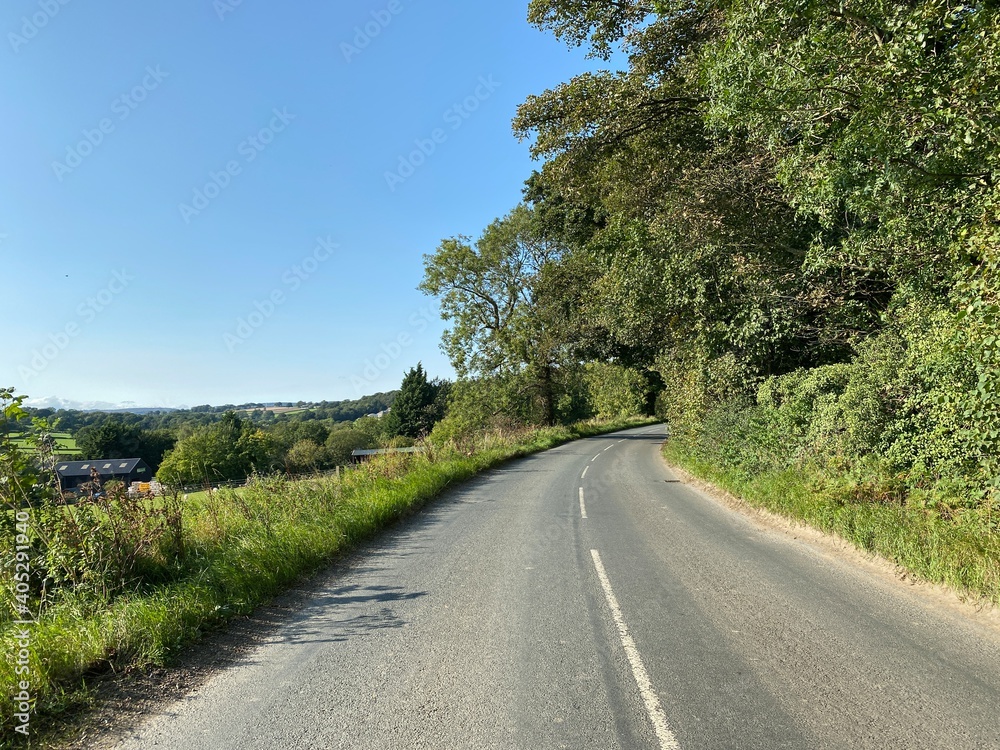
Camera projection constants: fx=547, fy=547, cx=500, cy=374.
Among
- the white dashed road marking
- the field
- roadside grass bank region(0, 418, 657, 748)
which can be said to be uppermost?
the field

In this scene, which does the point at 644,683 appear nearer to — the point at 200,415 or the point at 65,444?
the point at 65,444

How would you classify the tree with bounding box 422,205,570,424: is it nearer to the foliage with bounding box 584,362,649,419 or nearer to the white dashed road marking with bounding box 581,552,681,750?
the foliage with bounding box 584,362,649,419

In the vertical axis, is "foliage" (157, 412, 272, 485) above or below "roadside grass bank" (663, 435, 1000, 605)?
above

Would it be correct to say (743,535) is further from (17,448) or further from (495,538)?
(17,448)

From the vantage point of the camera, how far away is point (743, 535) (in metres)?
8.79

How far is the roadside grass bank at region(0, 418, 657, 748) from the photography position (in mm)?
3982

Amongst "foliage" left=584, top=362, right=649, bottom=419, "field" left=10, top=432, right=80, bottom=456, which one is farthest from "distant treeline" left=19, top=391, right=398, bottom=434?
"foliage" left=584, top=362, right=649, bottom=419

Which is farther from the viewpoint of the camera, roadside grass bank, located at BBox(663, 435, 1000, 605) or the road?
roadside grass bank, located at BBox(663, 435, 1000, 605)

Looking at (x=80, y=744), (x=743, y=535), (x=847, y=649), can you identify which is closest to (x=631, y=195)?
(x=743, y=535)

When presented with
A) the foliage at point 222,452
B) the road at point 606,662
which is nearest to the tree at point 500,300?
the foliage at point 222,452

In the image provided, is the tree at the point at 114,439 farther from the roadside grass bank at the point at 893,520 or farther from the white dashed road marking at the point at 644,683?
the roadside grass bank at the point at 893,520

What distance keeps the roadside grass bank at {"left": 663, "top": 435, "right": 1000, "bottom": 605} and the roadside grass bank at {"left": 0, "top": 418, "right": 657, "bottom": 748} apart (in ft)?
23.0

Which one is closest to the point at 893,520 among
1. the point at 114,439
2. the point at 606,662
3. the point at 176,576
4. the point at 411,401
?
the point at 606,662

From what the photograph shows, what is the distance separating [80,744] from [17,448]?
3.50 m
